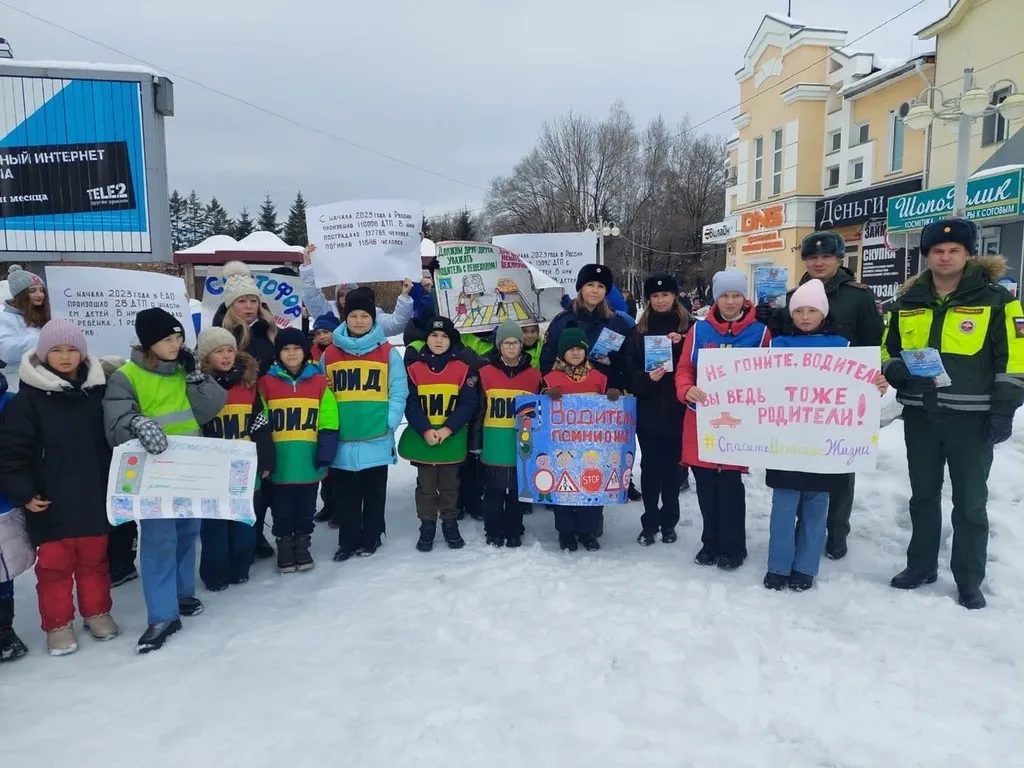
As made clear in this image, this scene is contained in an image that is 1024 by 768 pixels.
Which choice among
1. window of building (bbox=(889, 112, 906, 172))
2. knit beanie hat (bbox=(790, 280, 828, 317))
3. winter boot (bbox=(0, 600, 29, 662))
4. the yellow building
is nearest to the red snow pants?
winter boot (bbox=(0, 600, 29, 662))

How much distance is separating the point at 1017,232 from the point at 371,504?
1615 centimetres

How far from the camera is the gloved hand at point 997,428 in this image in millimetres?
4074

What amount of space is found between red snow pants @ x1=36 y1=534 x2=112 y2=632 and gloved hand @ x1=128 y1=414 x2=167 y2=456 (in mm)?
637

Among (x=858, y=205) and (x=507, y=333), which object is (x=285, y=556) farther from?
(x=858, y=205)

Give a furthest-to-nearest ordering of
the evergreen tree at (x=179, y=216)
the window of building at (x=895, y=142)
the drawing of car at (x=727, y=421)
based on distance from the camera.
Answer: the evergreen tree at (x=179, y=216), the window of building at (x=895, y=142), the drawing of car at (x=727, y=421)

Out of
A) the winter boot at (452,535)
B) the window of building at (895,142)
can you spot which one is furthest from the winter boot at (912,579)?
the window of building at (895,142)

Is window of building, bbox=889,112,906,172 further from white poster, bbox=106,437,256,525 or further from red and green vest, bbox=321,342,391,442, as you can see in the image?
white poster, bbox=106,437,256,525

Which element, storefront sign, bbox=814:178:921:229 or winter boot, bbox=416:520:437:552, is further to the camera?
storefront sign, bbox=814:178:921:229

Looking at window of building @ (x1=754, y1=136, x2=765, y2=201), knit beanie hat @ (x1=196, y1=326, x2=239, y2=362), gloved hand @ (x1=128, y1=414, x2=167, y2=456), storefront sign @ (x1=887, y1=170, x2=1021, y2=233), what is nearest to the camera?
gloved hand @ (x1=128, y1=414, x2=167, y2=456)

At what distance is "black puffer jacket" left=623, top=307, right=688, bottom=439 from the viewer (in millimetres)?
5266

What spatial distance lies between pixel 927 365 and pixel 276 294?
5673mm

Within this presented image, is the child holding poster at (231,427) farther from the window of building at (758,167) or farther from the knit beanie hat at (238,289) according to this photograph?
the window of building at (758,167)

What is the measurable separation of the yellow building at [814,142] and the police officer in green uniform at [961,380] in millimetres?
19380

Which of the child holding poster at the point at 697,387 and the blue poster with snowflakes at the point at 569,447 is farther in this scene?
A: the blue poster with snowflakes at the point at 569,447
